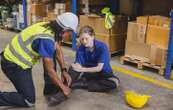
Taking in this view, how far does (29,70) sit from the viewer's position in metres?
4.03

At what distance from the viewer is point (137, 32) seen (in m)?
5.76

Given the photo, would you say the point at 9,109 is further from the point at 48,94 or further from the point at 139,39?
the point at 139,39

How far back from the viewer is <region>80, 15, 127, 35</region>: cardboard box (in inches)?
249

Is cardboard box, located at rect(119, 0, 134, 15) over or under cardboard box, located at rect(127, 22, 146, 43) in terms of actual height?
over

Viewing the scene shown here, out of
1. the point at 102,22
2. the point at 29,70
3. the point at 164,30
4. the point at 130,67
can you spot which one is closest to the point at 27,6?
the point at 102,22

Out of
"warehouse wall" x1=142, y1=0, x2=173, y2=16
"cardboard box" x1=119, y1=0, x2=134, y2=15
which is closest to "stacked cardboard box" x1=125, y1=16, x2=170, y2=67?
"warehouse wall" x1=142, y1=0, x2=173, y2=16

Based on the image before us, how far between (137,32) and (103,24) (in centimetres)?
78

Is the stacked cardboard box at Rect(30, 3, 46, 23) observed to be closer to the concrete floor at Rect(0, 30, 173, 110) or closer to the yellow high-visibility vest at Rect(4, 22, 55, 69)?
the concrete floor at Rect(0, 30, 173, 110)

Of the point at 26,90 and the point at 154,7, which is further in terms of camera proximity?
the point at 154,7

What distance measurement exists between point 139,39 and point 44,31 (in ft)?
7.78

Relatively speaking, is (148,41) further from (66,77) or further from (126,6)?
(126,6)

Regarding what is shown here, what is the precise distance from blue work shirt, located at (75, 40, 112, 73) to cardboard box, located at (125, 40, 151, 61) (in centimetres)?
119

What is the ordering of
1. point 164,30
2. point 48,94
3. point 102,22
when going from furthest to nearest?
point 102,22
point 164,30
point 48,94

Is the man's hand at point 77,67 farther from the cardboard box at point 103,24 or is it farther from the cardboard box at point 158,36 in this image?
the cardboard box at point 103,24
